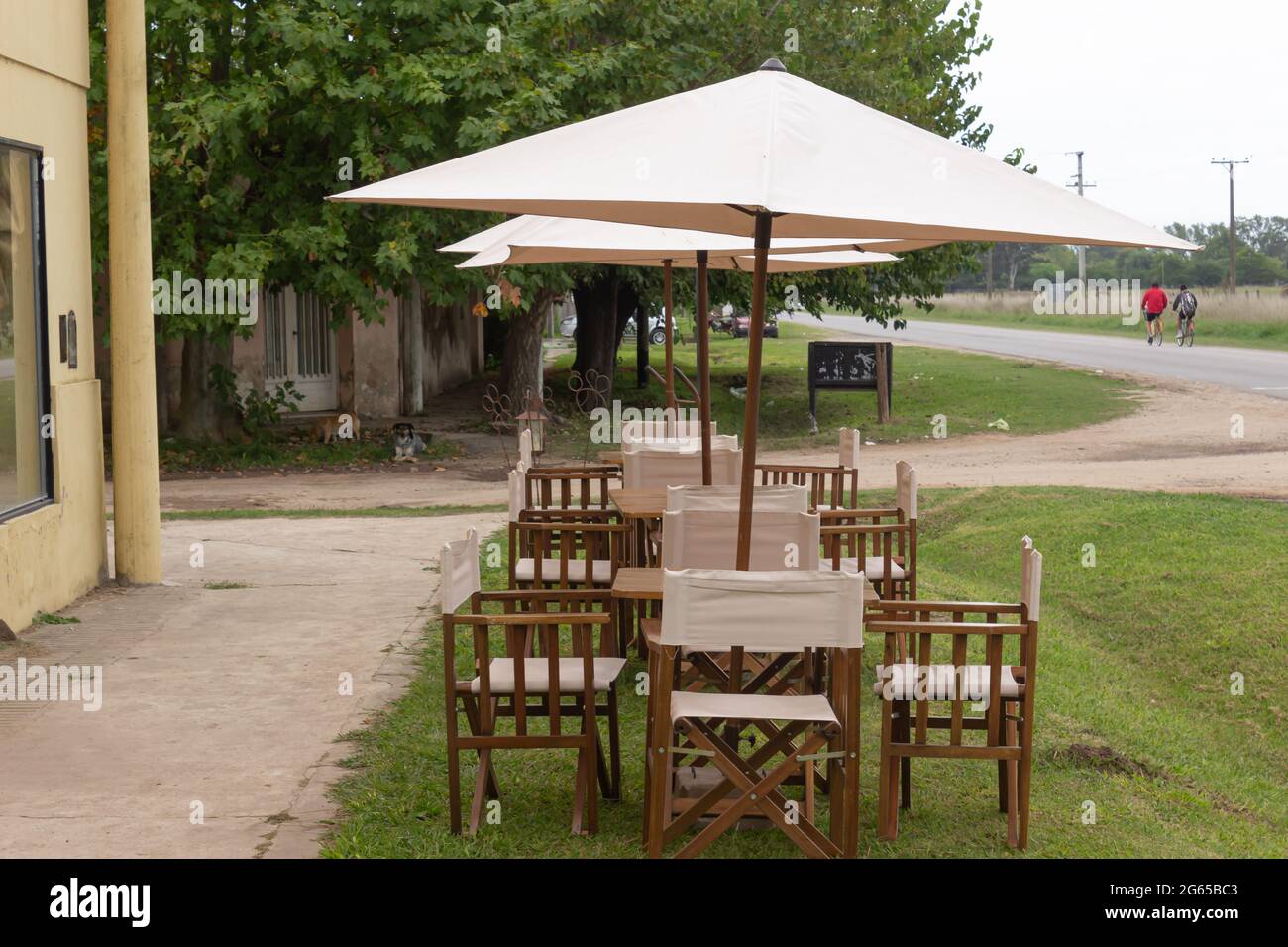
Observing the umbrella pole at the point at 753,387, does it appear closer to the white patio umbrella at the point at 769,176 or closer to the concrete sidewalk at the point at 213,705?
the white patio umbrella at the point at 769,176

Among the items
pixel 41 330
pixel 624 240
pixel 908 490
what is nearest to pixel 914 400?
pixel 908 490

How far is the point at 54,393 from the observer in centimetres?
859

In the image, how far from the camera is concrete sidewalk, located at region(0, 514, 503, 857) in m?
4.85

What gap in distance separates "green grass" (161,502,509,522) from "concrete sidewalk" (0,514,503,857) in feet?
7.73

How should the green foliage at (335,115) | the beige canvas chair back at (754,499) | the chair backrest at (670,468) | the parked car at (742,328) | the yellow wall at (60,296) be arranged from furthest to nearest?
the parked car at (742,328), the green foliage at (335,115), the chair backrest at (670,468), the yellow wall at (60,296), the beige canvas chair back at (754,499)

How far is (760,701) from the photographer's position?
466cm

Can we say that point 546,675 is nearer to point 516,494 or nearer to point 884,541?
point 516,494

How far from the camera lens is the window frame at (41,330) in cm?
831

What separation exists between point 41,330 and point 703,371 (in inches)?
147

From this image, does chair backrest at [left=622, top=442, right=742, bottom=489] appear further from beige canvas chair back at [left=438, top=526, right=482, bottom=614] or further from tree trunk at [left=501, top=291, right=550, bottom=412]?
tree trunk at [left=501, top=291, right=550, bottom=412]

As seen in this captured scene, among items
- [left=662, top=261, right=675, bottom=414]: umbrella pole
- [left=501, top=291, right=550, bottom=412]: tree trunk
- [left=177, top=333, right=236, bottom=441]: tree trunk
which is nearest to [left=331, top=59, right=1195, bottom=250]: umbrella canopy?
[left=662, top=261, right=675, bottom=414]: umbrella pole

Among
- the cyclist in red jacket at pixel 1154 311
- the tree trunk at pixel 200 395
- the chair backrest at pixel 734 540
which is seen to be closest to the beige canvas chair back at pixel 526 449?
the chair backrest at pixel 734 540

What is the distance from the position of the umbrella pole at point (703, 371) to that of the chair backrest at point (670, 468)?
0.82m
